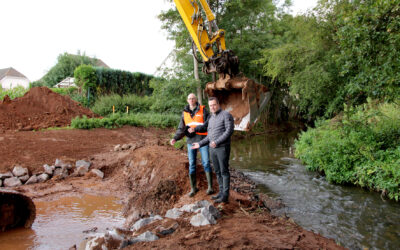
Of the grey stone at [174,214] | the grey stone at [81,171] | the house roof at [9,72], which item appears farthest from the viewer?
the house roof at [9,72]

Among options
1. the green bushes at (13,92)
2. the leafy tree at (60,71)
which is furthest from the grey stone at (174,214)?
the leafy tree at (60,71)

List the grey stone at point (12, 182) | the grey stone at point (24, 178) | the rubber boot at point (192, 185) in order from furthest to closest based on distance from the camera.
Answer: the grey stone at point (24, 178)
the grey stone at point (12, 182)
the rubber boot at point (192, 185)

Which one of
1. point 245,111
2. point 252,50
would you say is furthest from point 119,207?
point 252,50

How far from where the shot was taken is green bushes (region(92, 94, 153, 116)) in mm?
17531

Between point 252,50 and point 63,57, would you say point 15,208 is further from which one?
point 63,57

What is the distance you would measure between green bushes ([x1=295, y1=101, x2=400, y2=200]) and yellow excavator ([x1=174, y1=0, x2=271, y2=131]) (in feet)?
10.3

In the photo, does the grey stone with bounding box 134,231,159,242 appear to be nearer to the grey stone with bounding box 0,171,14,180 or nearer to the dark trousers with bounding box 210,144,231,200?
the dark trousers with bounding box 210,144,231,200

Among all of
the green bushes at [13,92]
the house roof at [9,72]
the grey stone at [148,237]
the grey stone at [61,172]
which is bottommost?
the grey stone at [61,172]

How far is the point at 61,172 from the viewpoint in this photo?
29.0 ft

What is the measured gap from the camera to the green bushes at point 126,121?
515 inches

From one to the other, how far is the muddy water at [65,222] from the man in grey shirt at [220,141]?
2.30 m

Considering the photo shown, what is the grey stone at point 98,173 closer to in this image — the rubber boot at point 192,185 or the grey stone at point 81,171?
the grey stone at point 81,171

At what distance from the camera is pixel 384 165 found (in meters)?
6.64

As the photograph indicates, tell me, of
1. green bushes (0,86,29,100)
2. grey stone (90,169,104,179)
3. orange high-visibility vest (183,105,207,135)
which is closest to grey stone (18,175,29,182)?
grey stone (90,169,104,179)
